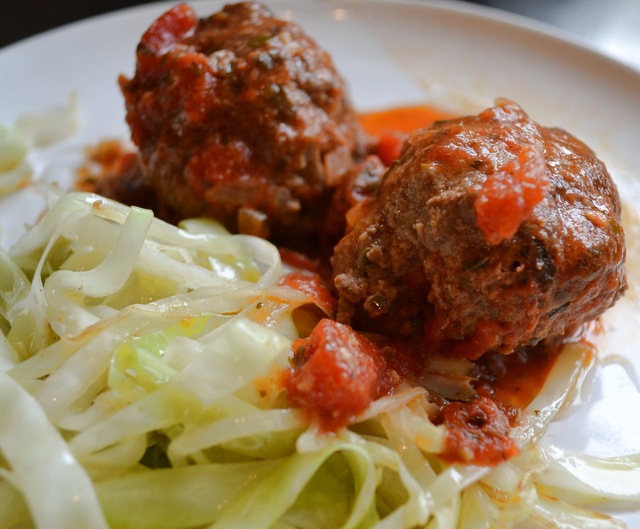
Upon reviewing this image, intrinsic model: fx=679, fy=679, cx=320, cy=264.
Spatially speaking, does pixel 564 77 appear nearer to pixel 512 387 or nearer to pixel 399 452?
pixel 512 387

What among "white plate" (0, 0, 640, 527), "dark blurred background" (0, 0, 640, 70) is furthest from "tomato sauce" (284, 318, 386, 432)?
"dark blurred background" (0, 0, 640, 70)

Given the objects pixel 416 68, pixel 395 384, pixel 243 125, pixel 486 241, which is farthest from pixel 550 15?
pixel 395 384

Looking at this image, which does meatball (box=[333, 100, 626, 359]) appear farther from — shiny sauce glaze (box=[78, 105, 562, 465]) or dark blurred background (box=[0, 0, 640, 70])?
dark blurred background (box=[0, 0, 640, 70])

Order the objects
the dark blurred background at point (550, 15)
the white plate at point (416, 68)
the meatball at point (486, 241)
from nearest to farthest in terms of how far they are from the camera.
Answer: the meatball at point (486, 241) < the white plate at point (416, 68) < the dark blurred background at point (550, 15)

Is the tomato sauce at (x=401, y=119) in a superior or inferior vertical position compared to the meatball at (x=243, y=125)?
inferior

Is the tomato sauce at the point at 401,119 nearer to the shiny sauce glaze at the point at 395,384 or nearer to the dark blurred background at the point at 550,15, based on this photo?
the shiny sauce glaze at the point at 395,384

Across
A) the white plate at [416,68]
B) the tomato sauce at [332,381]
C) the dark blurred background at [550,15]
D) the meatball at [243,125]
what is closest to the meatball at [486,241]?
the tomato sauce at [332,381]
